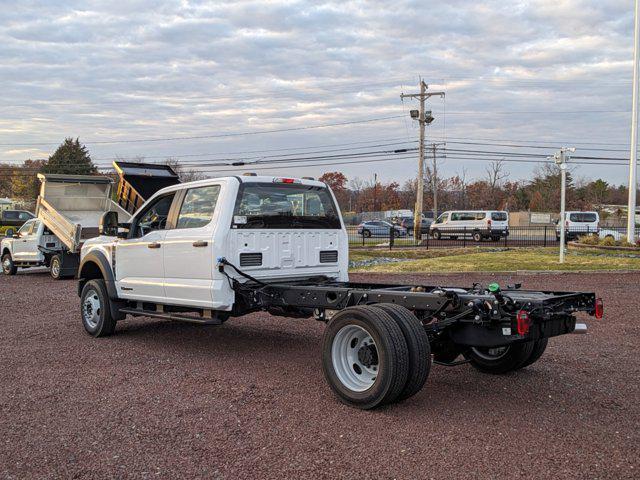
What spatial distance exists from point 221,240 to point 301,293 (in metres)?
1.11

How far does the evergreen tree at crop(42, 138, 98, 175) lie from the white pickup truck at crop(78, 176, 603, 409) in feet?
233

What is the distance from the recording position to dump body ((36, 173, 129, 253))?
18094 mm

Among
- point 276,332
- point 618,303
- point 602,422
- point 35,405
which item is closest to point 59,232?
point 276,332

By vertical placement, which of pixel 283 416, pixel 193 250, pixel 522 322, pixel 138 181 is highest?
pixel 138 181

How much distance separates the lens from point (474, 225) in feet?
133

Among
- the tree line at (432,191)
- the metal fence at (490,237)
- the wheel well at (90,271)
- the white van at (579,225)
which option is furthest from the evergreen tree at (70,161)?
the wheel well at (90,271)

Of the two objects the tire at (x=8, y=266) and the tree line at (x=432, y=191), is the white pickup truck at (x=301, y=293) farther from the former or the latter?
the tree line at (x=432, y=191)

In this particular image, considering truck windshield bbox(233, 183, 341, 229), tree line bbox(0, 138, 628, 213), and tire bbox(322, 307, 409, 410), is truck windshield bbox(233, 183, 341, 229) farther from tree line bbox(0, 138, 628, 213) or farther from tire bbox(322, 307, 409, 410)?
tree line bbox(0, 138, 628, 213)

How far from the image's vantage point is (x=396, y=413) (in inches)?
214

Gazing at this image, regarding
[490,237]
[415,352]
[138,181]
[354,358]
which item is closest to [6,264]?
[138,181]

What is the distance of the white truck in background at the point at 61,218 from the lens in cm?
1820

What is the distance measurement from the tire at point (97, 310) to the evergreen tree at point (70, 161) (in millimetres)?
69917

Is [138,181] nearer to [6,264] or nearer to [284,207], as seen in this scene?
[6,264]

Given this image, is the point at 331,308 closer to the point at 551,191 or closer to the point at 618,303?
the point at 618,303
